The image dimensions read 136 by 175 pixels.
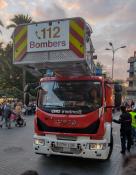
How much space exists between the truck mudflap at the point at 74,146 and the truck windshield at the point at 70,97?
72 cm

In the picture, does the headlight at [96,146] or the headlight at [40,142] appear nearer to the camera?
the headlight at [96,146]

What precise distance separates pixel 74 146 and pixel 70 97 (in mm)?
1306

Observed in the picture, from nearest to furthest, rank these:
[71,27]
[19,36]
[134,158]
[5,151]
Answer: [134,158], [71,27], [19,36], [5,151]

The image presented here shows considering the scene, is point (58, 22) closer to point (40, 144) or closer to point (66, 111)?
point (66, 111)

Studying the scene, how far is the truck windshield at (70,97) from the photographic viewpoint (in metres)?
8.53

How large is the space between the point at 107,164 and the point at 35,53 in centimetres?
367

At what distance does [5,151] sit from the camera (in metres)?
11.0

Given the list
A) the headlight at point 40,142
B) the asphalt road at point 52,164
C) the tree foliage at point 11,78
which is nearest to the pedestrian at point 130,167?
the asphalt road at point 52,164

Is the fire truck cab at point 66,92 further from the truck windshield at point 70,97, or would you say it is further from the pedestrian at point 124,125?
the pedestrian at point 124,125

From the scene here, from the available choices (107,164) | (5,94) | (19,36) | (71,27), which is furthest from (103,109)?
(5,94)

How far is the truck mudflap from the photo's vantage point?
8.30 meters

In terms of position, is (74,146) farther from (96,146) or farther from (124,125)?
(124,125)

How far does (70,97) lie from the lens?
345 inches

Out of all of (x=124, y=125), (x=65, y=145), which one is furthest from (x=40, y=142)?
(x=124, y=125)
